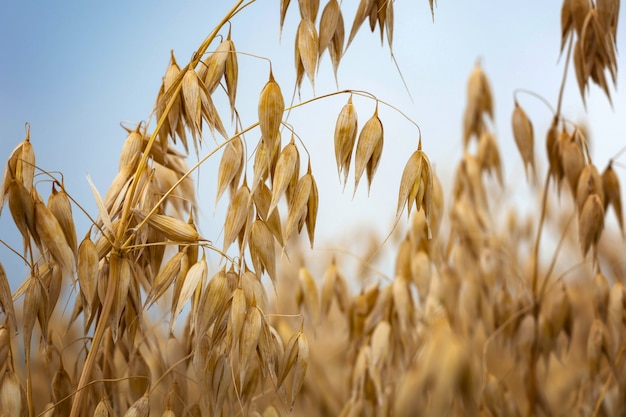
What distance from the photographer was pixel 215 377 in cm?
61

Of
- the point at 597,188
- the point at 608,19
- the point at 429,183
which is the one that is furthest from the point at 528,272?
the point at 429,183

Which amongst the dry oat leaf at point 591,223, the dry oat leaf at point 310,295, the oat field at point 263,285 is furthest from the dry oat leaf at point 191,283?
the dry oat leaf at point 591,223

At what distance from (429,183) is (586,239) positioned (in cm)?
34

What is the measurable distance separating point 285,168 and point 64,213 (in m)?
0.19

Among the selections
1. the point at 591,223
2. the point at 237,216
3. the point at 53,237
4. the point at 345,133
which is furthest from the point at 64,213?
the point at 591,223

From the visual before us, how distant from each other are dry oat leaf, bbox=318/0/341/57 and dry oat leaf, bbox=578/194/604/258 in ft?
1.43

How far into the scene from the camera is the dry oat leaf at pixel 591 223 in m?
0.87

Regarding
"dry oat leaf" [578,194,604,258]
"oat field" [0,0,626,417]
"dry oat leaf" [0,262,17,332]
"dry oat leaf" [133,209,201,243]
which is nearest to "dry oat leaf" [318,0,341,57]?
"oat field" [0,0,626,417]

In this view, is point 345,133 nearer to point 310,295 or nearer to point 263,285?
point 263,285

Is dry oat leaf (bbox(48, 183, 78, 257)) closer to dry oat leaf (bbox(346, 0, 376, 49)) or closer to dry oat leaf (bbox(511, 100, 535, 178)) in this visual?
dry oat leaf (bbox(346, 0, 376, 49))

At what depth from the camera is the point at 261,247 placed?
0.61 meters

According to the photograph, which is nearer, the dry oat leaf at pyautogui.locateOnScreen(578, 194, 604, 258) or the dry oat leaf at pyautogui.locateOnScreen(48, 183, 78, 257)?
the dry oat leaf at pyautogui.locateOnScreen(48, 183, 78, 257)

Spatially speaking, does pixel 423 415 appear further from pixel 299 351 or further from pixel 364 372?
pixel 364 372

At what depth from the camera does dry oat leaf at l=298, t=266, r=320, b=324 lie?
952 mm
